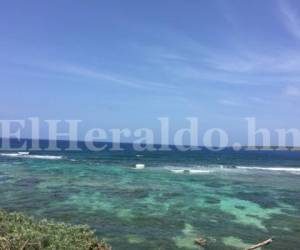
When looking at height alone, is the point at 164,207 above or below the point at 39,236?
below

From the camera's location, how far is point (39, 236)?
1360cm

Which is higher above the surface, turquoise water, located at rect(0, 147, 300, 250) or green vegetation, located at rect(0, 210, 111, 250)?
green vegetation, located at rect(0, 210, 111, 250)

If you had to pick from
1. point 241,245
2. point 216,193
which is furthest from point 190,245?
point 216,193

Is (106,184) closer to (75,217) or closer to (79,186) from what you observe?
(79,186)

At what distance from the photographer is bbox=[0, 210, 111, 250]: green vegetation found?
13.1m

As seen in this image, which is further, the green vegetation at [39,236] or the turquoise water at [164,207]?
the turquoise water at [164,207]

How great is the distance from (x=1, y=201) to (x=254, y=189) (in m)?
25.1

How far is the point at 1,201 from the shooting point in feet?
103

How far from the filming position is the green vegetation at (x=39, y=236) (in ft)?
42.9

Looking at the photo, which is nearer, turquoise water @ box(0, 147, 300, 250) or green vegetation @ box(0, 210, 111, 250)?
green vegetation @ box(0, 210, 111, 250)

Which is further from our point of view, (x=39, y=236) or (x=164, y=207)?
(x=164, y=207)

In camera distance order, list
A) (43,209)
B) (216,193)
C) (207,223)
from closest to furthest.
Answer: (207,223)
(43,209)
(216,193)

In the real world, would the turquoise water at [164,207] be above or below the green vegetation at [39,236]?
below

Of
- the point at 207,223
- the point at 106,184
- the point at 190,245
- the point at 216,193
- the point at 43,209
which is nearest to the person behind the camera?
the point at 190,245
